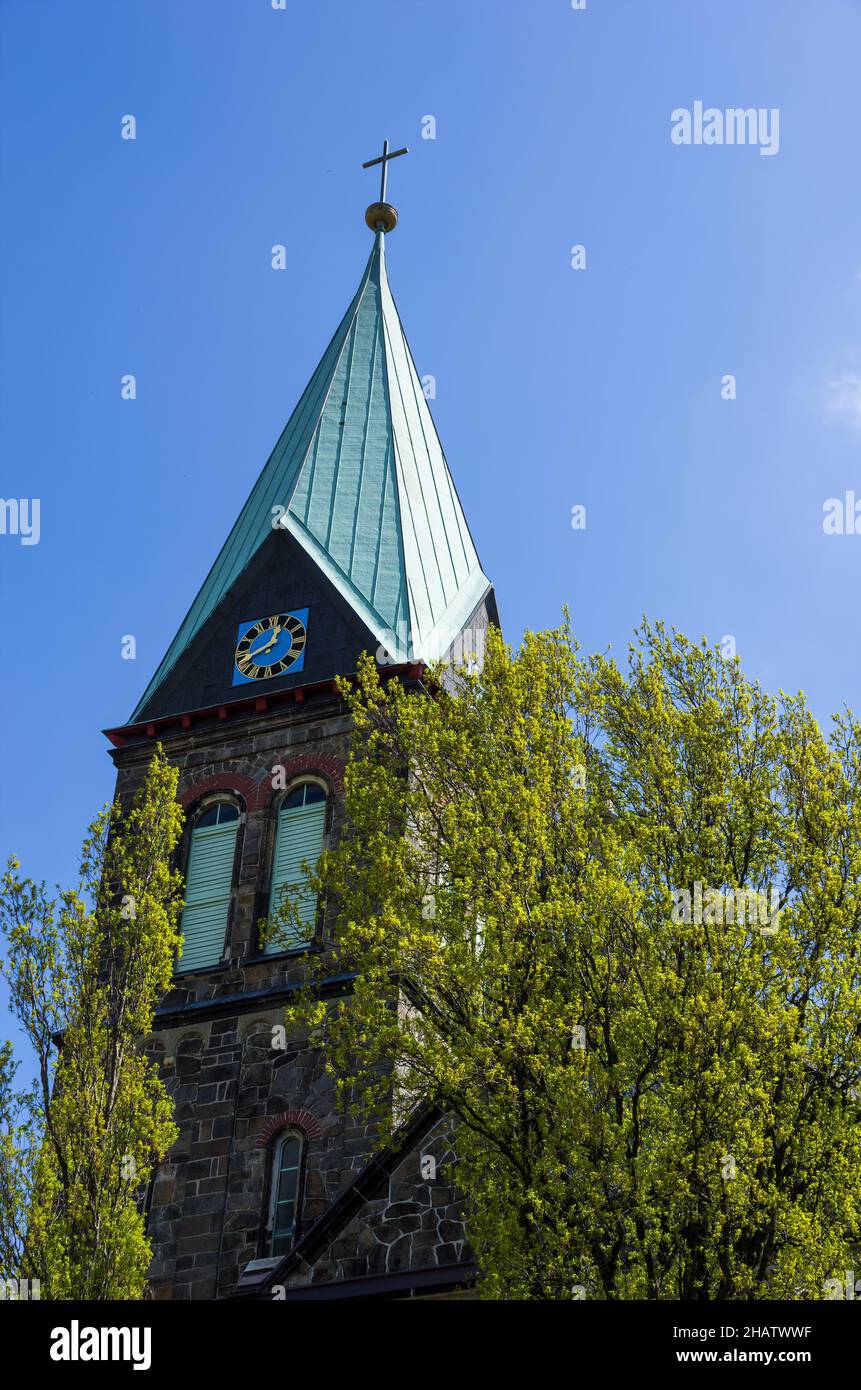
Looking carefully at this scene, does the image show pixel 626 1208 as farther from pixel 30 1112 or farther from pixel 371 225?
pixel 371 225

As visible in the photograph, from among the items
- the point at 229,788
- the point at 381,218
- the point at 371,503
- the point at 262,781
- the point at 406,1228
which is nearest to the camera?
the point at 406,1228

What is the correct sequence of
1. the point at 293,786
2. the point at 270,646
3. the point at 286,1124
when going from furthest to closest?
1. the point at 270,646
2. the point at 293,786
3. the point at 286,1124

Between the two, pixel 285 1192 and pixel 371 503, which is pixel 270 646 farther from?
pixel 285 1192

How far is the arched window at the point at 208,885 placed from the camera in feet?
92.3

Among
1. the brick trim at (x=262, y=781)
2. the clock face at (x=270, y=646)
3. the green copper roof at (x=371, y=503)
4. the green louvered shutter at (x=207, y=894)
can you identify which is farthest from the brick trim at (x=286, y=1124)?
the clock face at (x=270, y=646)

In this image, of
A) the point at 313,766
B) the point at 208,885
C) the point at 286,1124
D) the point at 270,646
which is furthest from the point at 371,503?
the point at 286,1124

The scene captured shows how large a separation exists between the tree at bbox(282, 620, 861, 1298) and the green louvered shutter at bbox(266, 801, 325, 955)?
29.2 feet

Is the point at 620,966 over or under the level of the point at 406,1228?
over

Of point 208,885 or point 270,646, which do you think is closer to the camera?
point 208,885

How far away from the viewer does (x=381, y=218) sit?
1649 inches

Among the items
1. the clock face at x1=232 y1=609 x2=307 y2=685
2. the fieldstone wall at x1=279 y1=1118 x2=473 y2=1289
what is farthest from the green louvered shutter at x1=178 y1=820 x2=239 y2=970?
the fieldstone wall at x1=279 y1=1118 x2=473 y2=1289

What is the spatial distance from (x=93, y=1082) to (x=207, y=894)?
896cm

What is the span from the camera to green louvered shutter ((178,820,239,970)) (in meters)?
28.1

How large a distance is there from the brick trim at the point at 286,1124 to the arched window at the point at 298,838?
11.6 feet
